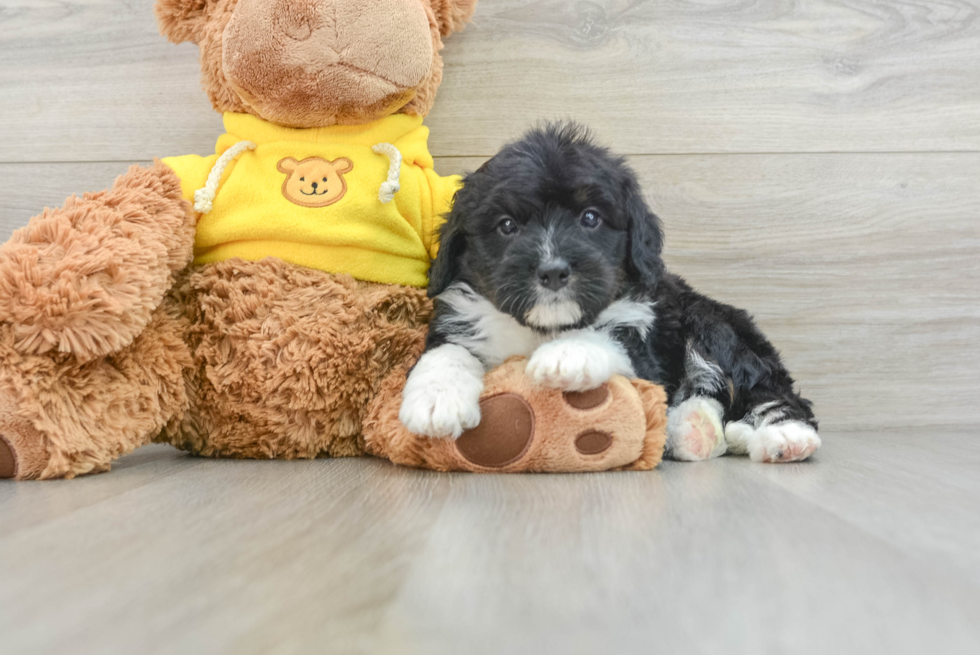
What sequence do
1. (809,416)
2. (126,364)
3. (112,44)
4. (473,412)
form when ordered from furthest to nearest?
(112,44), (809,416), (126,364), (473,412)

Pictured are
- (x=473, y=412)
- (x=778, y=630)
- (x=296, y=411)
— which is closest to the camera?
(x=778, y=630)

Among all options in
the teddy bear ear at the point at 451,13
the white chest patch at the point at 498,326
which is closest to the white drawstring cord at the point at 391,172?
the white chest patch at the point at 498,326

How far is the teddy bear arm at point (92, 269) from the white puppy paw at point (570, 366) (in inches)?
34.9

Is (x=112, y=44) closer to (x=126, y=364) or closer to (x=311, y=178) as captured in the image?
(x=311, y=178)

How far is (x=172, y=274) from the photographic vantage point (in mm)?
1912

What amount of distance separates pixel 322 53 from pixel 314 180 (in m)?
0.32

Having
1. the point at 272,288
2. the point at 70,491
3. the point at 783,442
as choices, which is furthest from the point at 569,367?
the point at 70,491

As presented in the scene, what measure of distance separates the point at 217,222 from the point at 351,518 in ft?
3.39

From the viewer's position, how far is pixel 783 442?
186 centimetres

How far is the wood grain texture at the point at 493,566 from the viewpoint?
0.77 meters

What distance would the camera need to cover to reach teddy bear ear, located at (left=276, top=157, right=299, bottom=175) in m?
1.95

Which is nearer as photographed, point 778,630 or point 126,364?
point 778,630

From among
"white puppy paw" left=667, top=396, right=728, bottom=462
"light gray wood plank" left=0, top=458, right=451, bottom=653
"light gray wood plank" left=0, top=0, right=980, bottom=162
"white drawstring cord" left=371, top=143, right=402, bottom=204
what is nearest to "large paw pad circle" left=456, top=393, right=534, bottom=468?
"light gray wood plank" left=0, top=458, right=451, bottom=653

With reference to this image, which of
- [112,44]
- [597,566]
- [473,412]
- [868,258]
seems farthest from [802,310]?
[112,44]
